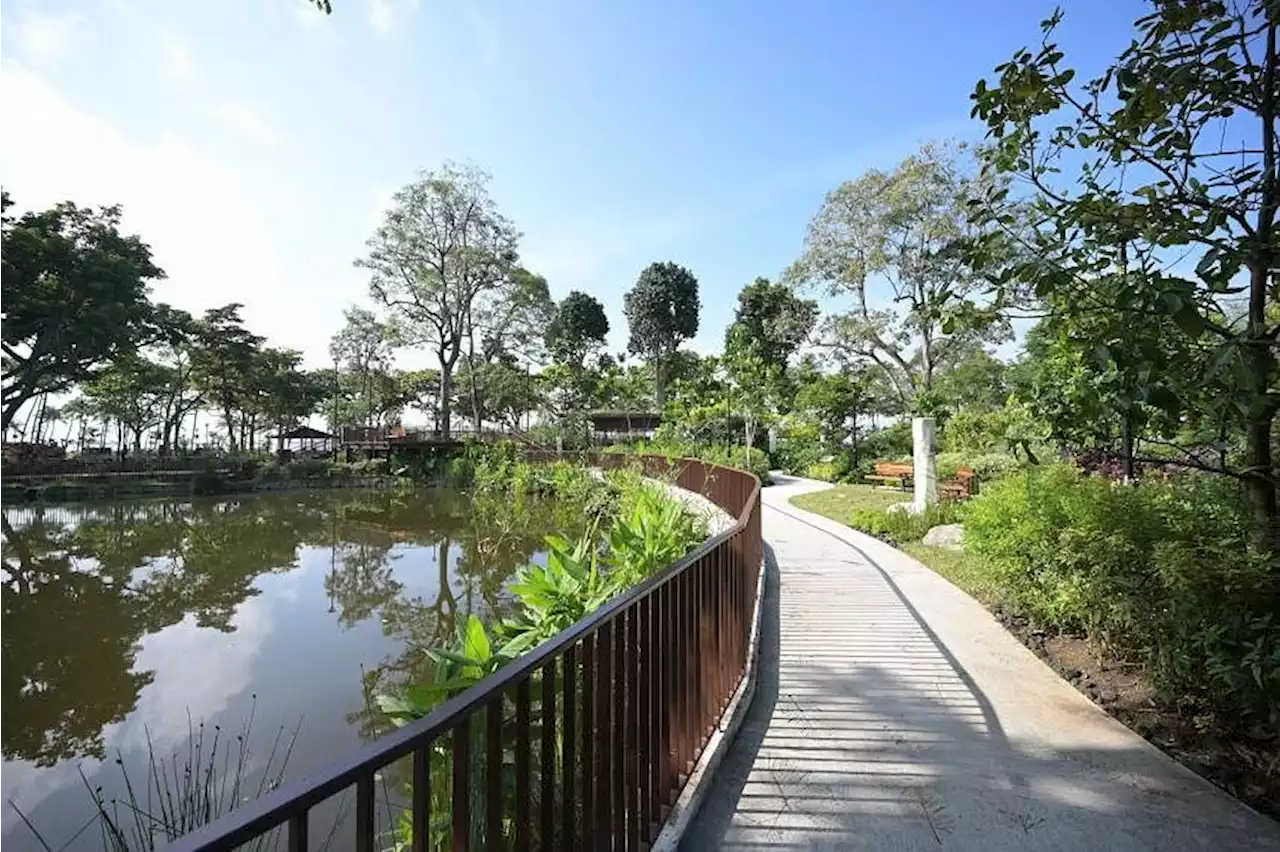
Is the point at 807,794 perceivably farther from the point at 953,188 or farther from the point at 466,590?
the point at 953,188

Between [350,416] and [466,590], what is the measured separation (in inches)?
1604

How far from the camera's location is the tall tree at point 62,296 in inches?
863

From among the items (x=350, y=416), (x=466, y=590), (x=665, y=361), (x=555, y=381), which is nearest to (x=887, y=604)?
(x=466, y=590)

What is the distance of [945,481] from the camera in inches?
571

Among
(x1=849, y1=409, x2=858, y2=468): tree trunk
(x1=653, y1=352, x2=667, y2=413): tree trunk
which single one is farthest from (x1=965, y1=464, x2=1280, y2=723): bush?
(x1=653, y1=352, x2=667, y2=413): tree trunk

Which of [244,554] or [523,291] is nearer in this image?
[244,554]

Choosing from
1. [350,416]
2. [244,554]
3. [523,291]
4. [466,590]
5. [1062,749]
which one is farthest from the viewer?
[350,416]

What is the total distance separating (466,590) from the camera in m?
10.6

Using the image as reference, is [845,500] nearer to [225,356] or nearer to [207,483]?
[207,483]

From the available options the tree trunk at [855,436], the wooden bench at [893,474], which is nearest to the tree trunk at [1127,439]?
the wooden bench at [893,474]

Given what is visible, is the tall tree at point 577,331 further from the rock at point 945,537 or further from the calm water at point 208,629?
the rock at point 945,537

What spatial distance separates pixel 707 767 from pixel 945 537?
7232 mm

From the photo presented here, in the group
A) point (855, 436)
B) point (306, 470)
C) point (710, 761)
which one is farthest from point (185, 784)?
point (306, 470)

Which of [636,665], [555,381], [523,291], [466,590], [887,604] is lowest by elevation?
[466,590]
